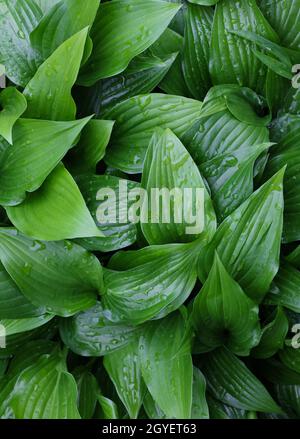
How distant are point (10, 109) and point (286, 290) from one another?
58 centimetres

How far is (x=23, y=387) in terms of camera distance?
1.00 m

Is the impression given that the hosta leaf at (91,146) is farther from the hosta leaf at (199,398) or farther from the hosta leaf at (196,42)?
the hosta leaf at (199,398)

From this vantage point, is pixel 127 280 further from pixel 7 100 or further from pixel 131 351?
pixel 7 100

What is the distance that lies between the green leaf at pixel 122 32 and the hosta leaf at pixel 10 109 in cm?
13

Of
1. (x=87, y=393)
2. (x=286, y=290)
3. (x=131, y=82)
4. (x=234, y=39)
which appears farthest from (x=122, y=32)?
(x=87, y=393)

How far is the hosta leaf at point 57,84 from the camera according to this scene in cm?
98

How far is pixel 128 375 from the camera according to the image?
3.31ft

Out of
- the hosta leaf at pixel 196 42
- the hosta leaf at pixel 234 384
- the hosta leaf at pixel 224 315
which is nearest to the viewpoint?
the hosta leaf at pixel 224 315

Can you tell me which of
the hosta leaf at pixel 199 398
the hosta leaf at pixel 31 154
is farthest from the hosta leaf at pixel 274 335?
the hosta leaf at pixel 31 154

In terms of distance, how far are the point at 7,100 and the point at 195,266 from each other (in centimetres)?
45

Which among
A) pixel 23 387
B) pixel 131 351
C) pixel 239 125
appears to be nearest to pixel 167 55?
pixel 239 125

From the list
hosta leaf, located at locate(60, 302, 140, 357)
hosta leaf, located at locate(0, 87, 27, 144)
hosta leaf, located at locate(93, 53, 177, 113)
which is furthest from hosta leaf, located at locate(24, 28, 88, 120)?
hosta leaf, located at locate(60, 302, 140, 357)

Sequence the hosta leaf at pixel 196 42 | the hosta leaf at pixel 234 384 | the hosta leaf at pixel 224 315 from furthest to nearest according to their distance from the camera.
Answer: the hosta leaf at pixel 196 42, the hosta leaf at pixel 234 384, the hosta leaf at pixel 224 315

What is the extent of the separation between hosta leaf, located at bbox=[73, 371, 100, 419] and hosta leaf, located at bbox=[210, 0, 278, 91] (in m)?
0.63
